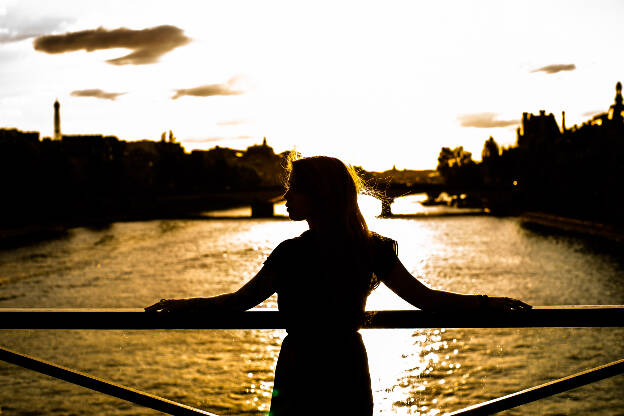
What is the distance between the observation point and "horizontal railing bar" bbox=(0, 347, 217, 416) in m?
2.71

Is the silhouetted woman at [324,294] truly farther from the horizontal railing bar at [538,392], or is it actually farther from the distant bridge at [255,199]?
the distant bridge at [255,199]

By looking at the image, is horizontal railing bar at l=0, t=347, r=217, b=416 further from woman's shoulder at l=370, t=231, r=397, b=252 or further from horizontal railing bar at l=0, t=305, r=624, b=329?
woman's shoulder at l=370, t=231, r=397, b=252

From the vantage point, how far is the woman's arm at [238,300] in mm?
2477

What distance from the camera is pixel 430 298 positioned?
2703 mm

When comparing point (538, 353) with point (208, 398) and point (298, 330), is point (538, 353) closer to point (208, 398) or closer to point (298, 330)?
point (208, 398)

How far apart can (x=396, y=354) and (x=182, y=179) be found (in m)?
119

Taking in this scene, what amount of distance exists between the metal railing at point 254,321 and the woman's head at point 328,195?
1.86ft

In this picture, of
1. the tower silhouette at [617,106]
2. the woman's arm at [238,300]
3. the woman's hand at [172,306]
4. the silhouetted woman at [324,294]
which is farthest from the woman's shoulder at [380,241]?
the tower silhouette at [617,106]

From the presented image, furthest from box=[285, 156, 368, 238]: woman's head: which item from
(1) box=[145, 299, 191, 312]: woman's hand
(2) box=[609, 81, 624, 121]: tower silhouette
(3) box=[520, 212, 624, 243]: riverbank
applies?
(2) box=[609, 81, 624, 121]: tower silhouette

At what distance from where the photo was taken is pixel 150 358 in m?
26.0

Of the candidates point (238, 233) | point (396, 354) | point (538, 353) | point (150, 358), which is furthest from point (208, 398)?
point (238, 233)

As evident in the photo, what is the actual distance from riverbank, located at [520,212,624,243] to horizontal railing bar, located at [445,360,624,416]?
201 feet

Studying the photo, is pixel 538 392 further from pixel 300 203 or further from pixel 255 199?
pixel 255 199

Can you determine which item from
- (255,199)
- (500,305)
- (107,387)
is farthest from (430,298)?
(255,199)
